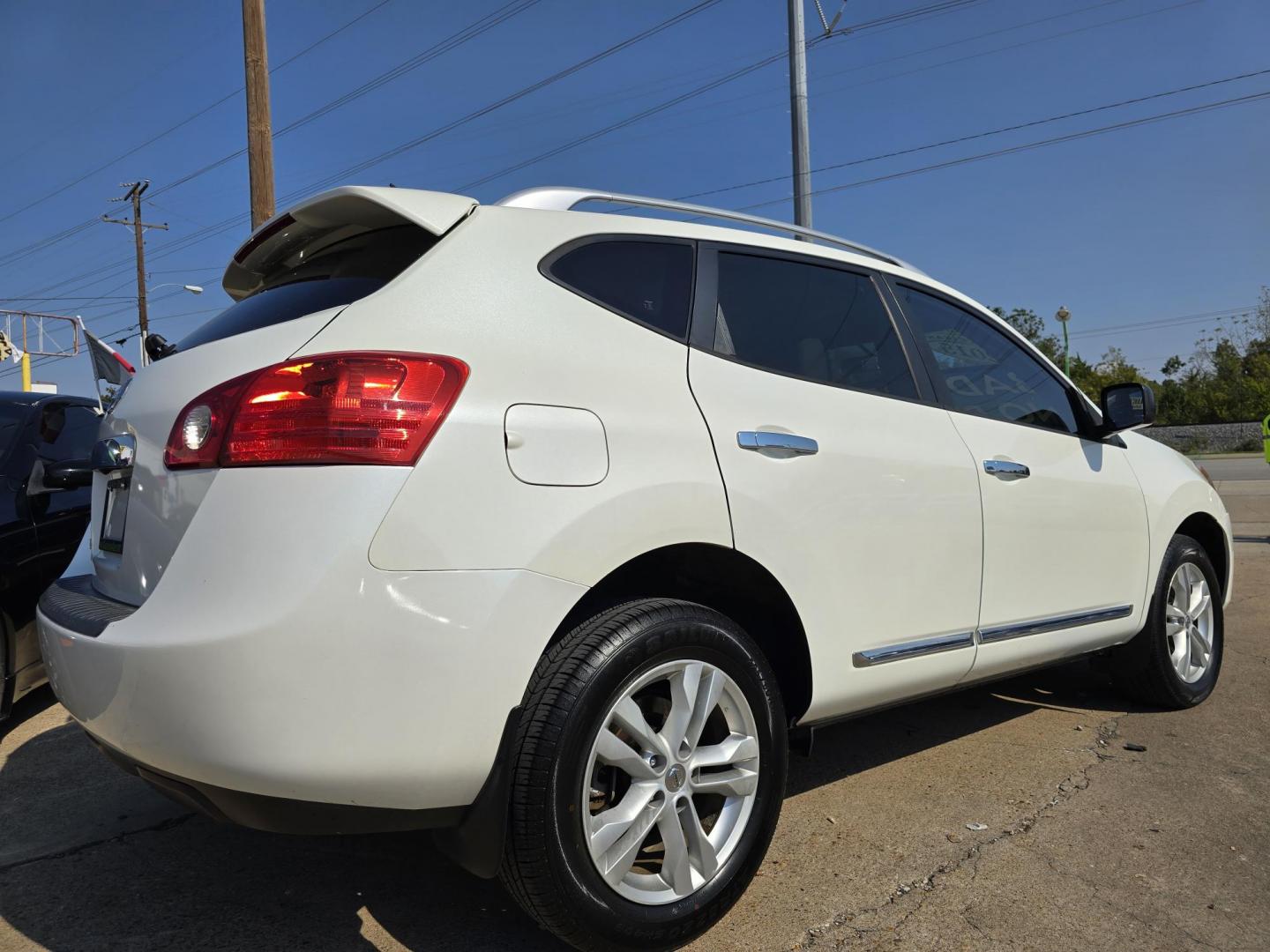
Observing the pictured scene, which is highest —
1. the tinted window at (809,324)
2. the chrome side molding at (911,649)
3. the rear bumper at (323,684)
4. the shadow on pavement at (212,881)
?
the tinted window at (809,324)

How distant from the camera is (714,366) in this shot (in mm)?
2480

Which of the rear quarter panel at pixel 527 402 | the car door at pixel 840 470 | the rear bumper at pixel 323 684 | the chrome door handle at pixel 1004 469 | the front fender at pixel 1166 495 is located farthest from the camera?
the front fender at pixel 1166 495

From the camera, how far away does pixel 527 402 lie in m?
2.03

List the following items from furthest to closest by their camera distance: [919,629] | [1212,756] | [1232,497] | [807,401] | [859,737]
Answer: [1232,497]
[859,737]
[1212,756]
[919,629]
[807,401]

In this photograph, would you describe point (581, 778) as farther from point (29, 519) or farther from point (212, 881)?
point (29, 519)

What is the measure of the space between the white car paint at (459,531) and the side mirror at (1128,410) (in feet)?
4.63

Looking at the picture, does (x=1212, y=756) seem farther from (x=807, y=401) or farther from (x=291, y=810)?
(x=291, y=810)

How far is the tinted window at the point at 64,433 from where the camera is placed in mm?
4684

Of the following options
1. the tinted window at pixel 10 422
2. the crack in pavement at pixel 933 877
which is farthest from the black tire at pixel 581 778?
the tinted window at pixel 10 422

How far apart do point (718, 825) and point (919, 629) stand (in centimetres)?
92

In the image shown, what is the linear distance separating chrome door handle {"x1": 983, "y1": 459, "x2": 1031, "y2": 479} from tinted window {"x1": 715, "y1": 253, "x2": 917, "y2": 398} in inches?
14.5

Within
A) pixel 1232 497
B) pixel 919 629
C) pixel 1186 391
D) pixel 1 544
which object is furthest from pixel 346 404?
pixel 1186 391

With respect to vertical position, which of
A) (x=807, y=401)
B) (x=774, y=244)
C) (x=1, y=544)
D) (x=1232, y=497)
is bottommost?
(x=1232, y=497)

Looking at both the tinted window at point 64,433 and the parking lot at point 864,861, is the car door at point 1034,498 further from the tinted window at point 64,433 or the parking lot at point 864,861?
the tinted window at point 64,433
